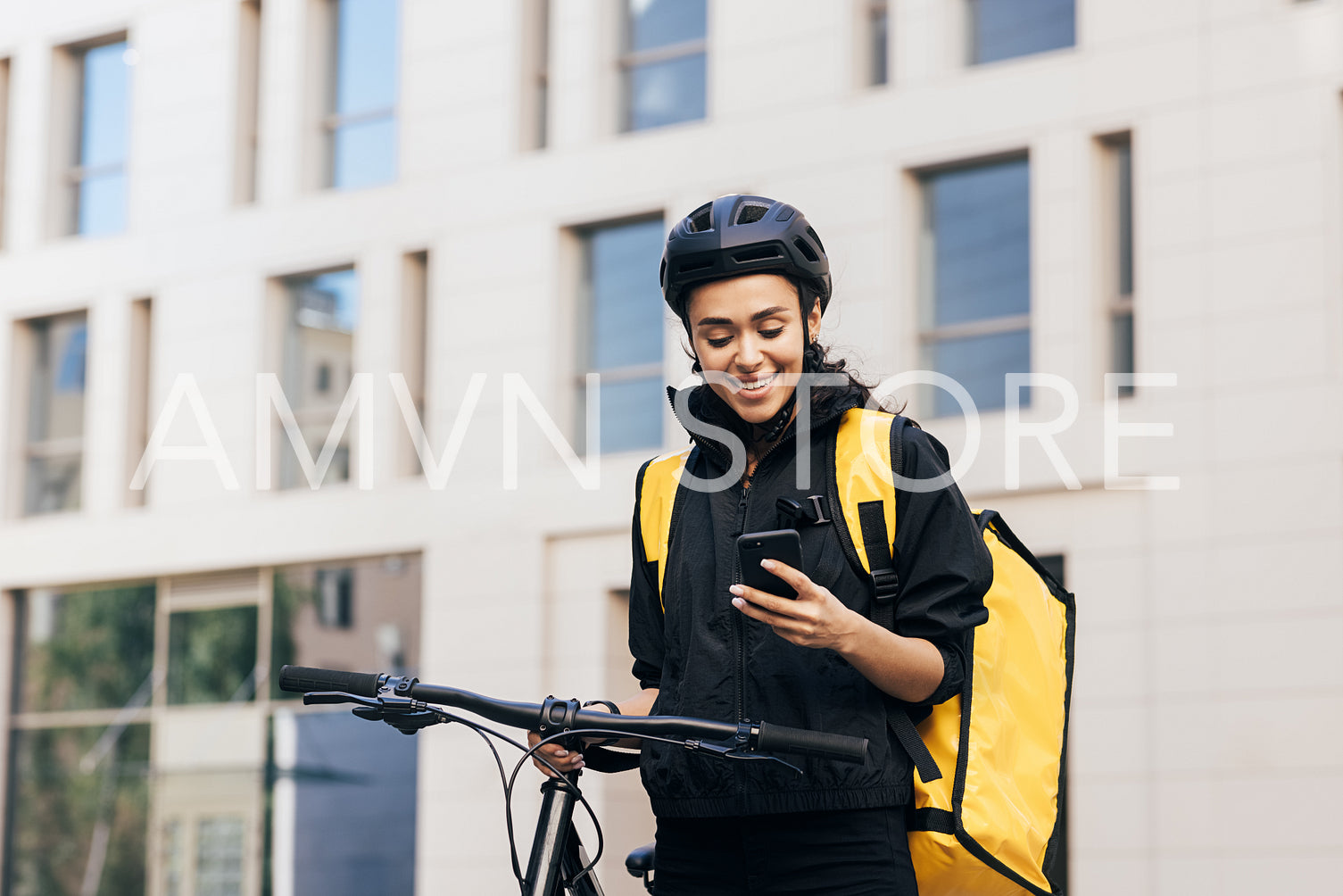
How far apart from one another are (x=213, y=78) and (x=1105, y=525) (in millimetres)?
10966

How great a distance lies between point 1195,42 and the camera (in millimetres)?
13875

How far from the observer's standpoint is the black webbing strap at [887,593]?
2.88 m

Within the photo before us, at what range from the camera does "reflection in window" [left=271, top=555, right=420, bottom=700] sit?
1738 cm

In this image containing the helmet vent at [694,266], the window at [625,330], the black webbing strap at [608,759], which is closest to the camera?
the helmet vent at [694,266]

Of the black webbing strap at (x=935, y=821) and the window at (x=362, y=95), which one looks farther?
the window at (x=362, y=95)

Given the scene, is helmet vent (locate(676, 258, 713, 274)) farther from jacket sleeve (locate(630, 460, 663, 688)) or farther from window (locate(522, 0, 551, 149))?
window (locate(522, 0, 551, 149))

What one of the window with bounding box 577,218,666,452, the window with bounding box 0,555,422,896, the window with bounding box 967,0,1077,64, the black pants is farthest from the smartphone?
the window with bounding box 0,555,422,896

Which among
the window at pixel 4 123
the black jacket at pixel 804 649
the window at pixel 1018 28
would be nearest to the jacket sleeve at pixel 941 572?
the black jacket at pixel 804 649

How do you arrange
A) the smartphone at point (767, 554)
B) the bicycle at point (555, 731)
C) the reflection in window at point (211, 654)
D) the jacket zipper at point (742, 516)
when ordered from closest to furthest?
the smartphone at point (767, 554), the bicycle at point (555, 731), the jacket zipper at point (742, 516), the reflection in window at point (211, 654)

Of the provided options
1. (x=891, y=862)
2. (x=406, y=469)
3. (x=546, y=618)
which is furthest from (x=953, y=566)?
(x=406, y=469)

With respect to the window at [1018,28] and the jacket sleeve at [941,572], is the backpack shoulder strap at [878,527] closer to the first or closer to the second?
the jacket sleeve at [941,572]

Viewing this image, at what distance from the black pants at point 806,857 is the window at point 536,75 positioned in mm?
15013

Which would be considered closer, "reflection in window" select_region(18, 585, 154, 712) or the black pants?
the black pants

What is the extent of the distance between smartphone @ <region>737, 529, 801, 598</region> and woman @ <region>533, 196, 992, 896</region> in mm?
20
